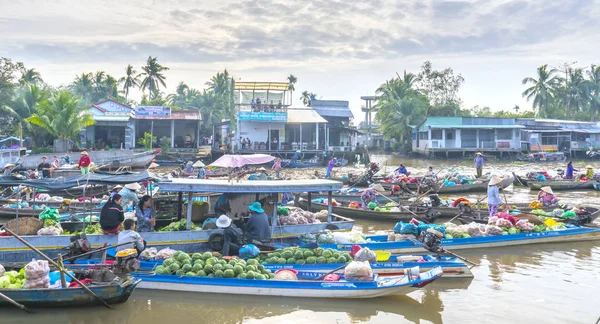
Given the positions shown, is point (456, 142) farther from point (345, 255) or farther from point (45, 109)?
point (345, 255)

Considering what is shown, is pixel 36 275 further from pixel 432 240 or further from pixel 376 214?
pixel 376 214

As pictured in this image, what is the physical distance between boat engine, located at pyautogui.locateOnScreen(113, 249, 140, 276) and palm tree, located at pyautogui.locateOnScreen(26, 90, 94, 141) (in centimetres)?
2532

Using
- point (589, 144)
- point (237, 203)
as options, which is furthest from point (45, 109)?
point (589, 144)

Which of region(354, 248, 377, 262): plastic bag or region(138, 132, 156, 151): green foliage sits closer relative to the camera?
region(354, 248, 377, 262): plastic bag

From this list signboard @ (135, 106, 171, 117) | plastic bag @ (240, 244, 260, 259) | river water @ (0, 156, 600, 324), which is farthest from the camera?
signboard @ (135, 106, 171, 117)

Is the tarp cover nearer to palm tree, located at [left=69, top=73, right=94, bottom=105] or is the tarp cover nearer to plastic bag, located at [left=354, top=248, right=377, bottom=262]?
plastic bag, located at [left=354, top=248, right=377, bottom=262]

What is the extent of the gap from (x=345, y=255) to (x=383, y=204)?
8.62 m

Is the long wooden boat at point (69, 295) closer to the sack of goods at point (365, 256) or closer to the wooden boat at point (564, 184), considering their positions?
the sack of goods at point (365, 256)

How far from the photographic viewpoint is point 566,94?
56.1 metres

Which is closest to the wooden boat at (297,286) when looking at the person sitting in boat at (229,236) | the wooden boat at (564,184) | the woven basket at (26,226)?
the person sitting in boat at (229,236)

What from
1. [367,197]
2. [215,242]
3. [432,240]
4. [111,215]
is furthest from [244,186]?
[367,197]

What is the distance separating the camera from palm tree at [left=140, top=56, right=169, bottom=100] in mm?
57031

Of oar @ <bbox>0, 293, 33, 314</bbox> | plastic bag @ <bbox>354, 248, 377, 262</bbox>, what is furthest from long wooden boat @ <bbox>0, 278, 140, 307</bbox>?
plastic bag @ <bbox>354, 248, 377, 262</bbox>

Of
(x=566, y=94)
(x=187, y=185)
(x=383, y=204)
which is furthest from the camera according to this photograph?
(x=566, y=94)
